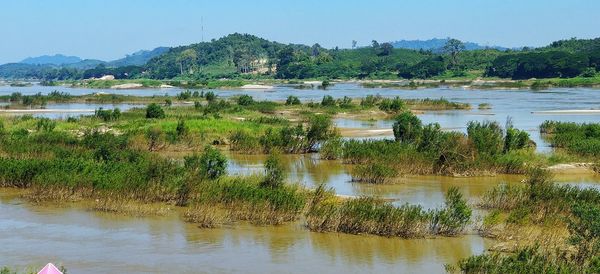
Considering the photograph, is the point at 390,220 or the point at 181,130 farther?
the point at 181,130

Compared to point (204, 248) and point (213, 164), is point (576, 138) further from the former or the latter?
point (204, 248)

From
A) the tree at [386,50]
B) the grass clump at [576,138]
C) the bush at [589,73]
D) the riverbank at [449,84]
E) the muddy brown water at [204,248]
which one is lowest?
the riverbank at [449,84]

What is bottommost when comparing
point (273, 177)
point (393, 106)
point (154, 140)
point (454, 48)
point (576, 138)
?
point (393, 106)

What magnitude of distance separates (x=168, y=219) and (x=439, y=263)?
6855 millimetres

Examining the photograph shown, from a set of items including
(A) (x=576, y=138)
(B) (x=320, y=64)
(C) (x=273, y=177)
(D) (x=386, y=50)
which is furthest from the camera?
(D) (x=386, y=50)

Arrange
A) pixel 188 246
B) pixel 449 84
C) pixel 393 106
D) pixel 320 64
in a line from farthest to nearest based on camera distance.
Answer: pixel 320 64
pixel 449 84
pixel 393 106
pixel 188 246

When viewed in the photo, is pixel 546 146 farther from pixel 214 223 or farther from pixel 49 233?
pixel 49 233

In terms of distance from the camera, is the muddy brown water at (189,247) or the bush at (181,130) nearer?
the muddy brown water at (189,247)

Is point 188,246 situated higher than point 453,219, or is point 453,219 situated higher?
point 453,219

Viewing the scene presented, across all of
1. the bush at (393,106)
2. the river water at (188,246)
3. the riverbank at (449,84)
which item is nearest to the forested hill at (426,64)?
the riverbank at (449,84)

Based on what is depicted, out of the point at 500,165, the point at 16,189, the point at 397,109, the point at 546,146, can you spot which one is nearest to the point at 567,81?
the point at 397,109

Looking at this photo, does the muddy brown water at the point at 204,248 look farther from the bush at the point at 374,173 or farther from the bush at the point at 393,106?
the bush at the point at 393,106

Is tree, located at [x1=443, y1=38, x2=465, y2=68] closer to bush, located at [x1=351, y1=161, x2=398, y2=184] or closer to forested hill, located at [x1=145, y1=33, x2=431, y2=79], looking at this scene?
forested hill, located at [x1=145, y1=33, x2=431, y2=79]

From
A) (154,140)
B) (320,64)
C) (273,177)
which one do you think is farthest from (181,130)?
(320,64)
